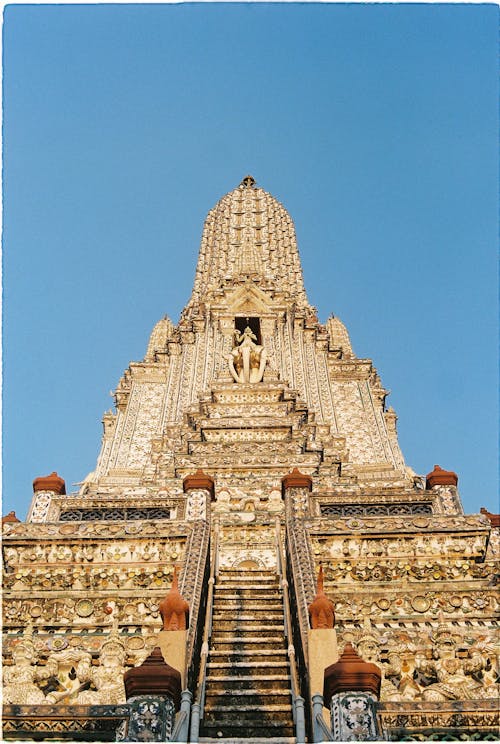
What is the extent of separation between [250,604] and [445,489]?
6.14m

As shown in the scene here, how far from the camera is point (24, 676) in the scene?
9859 millimetres

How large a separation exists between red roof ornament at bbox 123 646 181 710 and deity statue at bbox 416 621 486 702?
3.38 meters

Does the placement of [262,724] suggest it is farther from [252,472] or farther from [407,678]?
[252,472]

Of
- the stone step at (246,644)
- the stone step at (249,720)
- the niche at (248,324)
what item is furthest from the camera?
the niche at (248,324)

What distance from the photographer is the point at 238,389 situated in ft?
81.0

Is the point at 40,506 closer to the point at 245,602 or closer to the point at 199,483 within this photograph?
the point at 199,483

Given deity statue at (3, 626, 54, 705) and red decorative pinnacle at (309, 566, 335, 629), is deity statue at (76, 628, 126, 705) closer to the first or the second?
deity statue at (3, 626, 54, 705)

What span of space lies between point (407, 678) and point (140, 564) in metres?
4.36

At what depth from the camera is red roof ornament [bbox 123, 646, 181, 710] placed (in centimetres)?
755

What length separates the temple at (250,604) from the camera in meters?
7.87

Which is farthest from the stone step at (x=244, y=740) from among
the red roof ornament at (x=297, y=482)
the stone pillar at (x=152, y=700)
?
the red roof ornament at (x=297, y=482)

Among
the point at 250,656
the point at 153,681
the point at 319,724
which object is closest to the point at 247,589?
the point at 250,656

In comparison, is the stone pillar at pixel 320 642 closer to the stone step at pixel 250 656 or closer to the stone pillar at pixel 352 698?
the stone pillar at pixel 352 698

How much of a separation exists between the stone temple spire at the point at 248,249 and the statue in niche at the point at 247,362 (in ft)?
18.7
